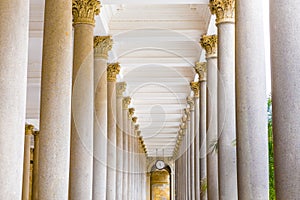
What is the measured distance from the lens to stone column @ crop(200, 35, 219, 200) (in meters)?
15.8

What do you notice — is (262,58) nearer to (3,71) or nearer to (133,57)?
(3,71)

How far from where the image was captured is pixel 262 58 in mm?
9383

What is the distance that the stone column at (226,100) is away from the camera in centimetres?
1206

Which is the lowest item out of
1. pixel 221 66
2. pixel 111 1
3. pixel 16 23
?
pixel 16 23

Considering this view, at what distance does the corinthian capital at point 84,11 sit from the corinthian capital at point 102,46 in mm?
3744

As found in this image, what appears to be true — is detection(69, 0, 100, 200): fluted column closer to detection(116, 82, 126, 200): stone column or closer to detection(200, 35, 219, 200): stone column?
detection(200, 35, 219, 200): stone column

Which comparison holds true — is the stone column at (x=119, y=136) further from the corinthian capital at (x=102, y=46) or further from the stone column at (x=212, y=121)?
the stone column at (x=212, y=121)

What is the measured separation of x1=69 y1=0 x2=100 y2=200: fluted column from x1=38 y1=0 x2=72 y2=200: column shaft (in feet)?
8.98

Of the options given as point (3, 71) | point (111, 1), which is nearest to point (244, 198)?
point (3, 71)

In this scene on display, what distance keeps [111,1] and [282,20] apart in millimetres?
10245

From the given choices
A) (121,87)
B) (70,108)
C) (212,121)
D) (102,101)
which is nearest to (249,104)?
(70,108)

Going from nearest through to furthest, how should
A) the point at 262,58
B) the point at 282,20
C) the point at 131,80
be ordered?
the point at 282,20
the point at 262,58
the point at 131,80

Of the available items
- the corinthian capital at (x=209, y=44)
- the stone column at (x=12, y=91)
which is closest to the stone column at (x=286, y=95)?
the stone column at (x=12, y=91)

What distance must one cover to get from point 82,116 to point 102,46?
5.52m
